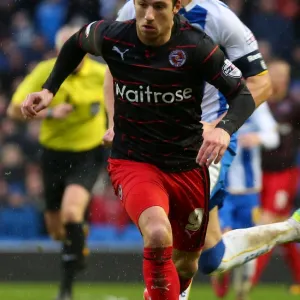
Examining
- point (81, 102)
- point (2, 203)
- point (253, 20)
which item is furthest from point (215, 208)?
point (253, 20)

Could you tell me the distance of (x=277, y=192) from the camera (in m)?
11.7

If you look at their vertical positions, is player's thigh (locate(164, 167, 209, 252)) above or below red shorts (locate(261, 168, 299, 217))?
above

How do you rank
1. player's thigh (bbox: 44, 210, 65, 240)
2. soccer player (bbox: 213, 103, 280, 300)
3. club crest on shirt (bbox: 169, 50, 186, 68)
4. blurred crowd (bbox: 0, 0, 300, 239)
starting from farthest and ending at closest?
blurred crowd (bbox: 0, 0, 300, 239) < player's thigh (bbox: 44, 210, 65, 240) < soccer player (bbox: 213, 103, 280, 300) < club crest on shirt (bbox: 169, 50, 186, 68)

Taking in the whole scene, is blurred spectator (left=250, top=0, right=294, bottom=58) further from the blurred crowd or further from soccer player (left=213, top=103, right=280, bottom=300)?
soccer player (left=213, top=103, right=280, bottom=300)

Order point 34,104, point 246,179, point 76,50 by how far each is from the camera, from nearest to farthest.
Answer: point 34,104 < point 76,50 < point 246,179

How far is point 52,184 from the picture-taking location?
33.6ft

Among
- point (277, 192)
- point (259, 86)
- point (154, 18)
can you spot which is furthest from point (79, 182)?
point (154, 18)

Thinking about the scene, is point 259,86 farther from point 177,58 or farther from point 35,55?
point 35,55

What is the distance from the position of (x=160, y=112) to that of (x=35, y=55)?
9112mm

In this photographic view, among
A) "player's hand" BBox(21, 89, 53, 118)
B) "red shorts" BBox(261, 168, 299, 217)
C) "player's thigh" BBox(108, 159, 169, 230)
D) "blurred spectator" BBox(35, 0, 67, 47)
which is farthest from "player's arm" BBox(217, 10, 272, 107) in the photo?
"blurred spectator" BBox(35, 0, 67, 47)

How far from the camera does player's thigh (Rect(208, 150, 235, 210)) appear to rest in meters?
6.99

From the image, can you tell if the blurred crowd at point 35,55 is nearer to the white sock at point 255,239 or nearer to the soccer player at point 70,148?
the soccer player at point 70,148

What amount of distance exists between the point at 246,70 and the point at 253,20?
795 cm

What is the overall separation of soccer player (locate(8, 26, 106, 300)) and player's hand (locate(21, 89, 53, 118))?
3.22 metres
